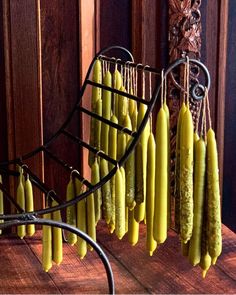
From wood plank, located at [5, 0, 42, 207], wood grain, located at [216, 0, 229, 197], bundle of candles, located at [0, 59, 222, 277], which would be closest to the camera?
bundle of candles, located at [0, 59, 222, 277]

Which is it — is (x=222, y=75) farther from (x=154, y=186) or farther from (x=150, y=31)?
(x=154, y=186)

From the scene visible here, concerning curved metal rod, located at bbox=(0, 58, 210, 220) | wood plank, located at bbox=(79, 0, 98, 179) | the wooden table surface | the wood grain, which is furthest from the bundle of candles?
the wood grain

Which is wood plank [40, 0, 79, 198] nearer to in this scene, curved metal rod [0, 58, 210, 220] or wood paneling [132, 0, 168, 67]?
wood paneling [132, 0, 168, 67]

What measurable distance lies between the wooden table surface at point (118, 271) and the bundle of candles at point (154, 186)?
4.8 inches

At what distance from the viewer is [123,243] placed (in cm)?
184

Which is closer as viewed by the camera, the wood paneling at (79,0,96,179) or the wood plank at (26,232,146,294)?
the wood plank at (26,232,146,294)

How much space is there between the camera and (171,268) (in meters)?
1.66

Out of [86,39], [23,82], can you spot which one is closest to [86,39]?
[86,39]

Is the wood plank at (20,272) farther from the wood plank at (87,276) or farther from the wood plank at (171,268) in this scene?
the wood plank at (171,268)

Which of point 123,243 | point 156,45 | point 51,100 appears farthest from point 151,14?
point 123,243

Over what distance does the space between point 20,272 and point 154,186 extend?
0.51m

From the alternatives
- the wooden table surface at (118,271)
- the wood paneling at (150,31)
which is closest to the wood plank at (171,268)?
the wooden table surface at (118,271)

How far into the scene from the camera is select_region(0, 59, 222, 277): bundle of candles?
4.19 feet

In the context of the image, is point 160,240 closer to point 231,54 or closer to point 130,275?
point 130,275
